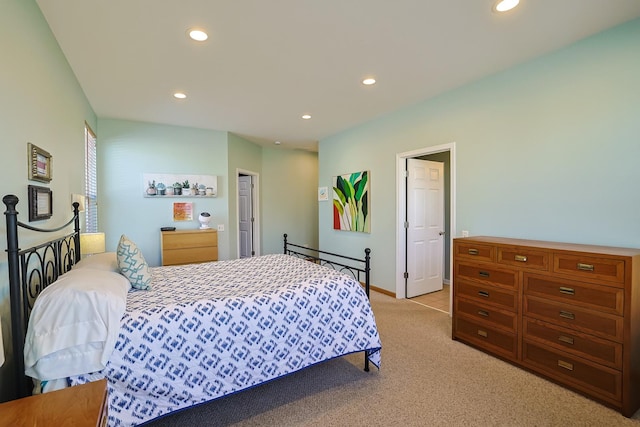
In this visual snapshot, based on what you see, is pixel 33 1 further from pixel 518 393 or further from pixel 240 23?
pixel 518 393

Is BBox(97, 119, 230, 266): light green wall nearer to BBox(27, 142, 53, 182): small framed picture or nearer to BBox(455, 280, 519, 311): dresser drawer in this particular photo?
BBox(27, 142, 53, 182): small framed picture

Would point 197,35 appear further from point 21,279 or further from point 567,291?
point 567,291

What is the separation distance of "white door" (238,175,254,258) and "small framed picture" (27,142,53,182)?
4.34m

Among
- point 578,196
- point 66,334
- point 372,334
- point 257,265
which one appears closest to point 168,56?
point 257,265

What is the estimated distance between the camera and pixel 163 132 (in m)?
4.74

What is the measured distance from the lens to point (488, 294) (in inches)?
106

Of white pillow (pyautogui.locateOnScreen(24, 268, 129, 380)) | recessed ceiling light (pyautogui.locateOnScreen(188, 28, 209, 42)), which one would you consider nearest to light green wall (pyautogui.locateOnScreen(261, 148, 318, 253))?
recessed ceiling light (pyautogui.locateOnScreen(188, 28, 209, 42))

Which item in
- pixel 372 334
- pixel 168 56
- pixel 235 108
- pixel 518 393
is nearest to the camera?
pixel 518 393

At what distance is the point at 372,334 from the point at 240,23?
2.59 m

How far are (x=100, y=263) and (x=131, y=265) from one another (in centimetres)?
22

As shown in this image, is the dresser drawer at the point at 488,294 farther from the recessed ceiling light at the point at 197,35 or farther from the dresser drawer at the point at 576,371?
the recessed ceiling light at the point at 197,35

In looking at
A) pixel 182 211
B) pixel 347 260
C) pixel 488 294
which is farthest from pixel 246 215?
pixel 488 294

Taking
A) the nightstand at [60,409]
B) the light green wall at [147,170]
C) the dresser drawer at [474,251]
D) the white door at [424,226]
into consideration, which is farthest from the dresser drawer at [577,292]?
the light green wall at [147,170]

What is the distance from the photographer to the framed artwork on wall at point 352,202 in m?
4.75
